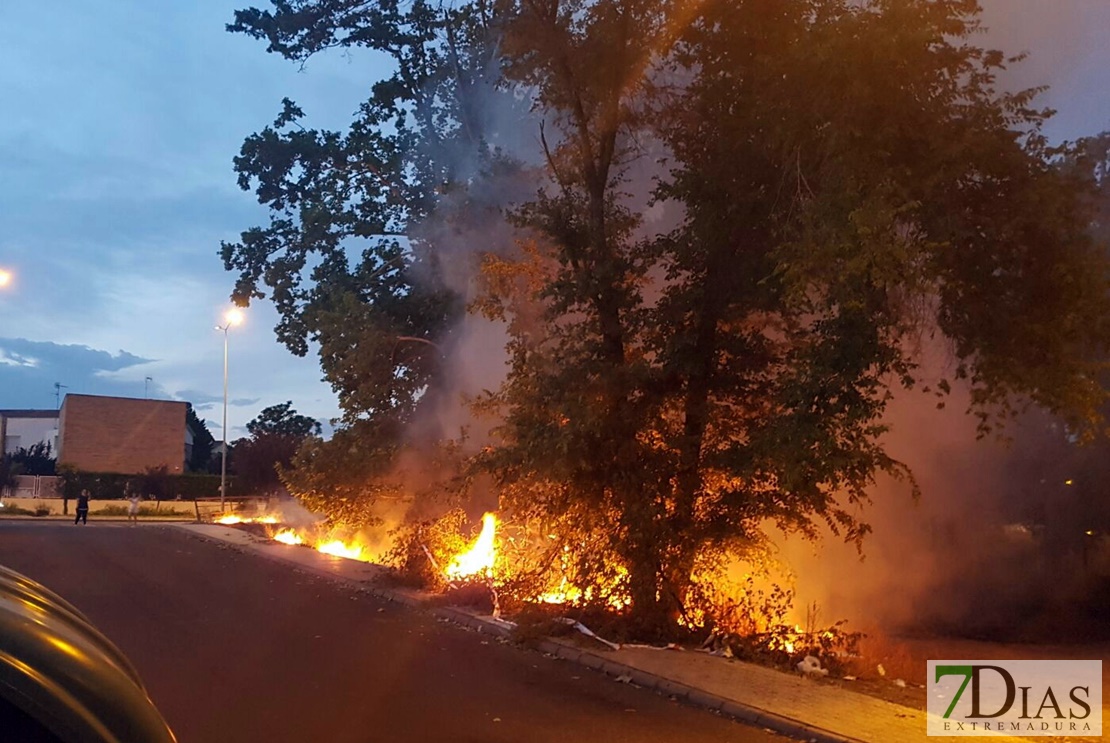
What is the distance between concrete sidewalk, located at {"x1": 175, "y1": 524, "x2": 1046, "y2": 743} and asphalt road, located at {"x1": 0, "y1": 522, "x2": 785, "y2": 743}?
241 mm

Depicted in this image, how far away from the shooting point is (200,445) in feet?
264

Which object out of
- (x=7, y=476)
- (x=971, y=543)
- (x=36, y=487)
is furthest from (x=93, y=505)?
(x=971, y=543)

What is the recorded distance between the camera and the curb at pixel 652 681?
7.64 m

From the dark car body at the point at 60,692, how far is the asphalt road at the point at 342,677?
5.00m

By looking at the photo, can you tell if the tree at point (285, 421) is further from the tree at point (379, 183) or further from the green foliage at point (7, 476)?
the tree at point (379, 183)

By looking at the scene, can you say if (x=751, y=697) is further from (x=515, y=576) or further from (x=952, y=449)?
(x=952, y=449)

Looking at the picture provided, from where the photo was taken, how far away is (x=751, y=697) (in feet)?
28.2

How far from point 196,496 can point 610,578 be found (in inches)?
1817

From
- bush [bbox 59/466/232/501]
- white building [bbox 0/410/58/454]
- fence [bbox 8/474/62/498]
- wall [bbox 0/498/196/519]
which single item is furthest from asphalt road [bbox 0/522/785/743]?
white building [bbox 0/410/58/454]

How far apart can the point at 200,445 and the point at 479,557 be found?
70855mm

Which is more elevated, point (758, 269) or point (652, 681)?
point (758, 269)

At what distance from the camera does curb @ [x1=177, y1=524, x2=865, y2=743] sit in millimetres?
7641

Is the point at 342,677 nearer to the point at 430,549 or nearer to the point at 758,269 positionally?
the point at 758,269

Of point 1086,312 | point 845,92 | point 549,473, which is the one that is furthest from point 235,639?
point 1086,312
